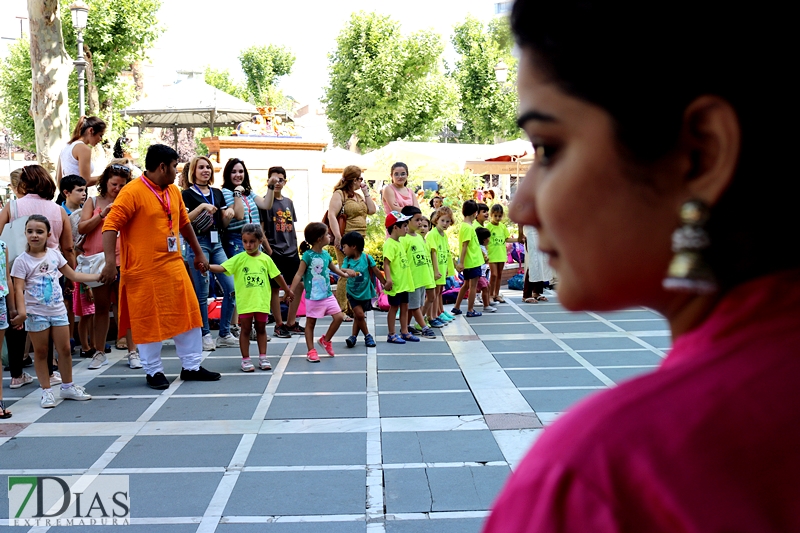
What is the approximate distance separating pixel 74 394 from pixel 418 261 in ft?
13.3

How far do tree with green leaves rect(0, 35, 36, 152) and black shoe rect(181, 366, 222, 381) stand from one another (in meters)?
29.9

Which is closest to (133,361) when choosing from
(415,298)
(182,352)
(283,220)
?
(182,352)

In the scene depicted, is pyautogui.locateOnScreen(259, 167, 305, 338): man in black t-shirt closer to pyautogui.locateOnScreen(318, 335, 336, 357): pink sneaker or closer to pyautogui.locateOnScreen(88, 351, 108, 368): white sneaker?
pyautogui.locateOnScreen(318, 335, 336, 357): pink sneaker

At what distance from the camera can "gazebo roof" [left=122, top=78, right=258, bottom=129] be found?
21.9 meters

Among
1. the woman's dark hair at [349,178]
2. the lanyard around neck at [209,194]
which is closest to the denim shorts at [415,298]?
the woman's dark hair at [349,178]

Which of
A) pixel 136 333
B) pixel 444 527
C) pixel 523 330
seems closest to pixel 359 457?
pixel 444 527

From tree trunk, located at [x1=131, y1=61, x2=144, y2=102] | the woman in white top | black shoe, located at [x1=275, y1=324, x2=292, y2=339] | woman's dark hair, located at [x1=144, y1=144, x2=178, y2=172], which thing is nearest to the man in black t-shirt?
black shoe, located at [x1=275, y1=324, x2=292, y2=339]

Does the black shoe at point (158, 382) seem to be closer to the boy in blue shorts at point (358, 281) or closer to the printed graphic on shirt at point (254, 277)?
the printed graphic on shirt at point (254, 277)

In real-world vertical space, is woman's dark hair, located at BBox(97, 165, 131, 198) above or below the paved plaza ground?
above

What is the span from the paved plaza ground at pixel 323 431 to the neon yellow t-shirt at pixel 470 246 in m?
1.99

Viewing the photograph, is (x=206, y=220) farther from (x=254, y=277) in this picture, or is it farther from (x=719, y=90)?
(x=719, y=90)

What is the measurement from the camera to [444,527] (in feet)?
12.9

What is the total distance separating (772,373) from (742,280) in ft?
0.30

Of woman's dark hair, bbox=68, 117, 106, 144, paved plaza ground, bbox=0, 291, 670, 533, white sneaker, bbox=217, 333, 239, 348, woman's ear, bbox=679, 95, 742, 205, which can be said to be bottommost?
paved plaza ground, bbox=0, 291, 670, 533
